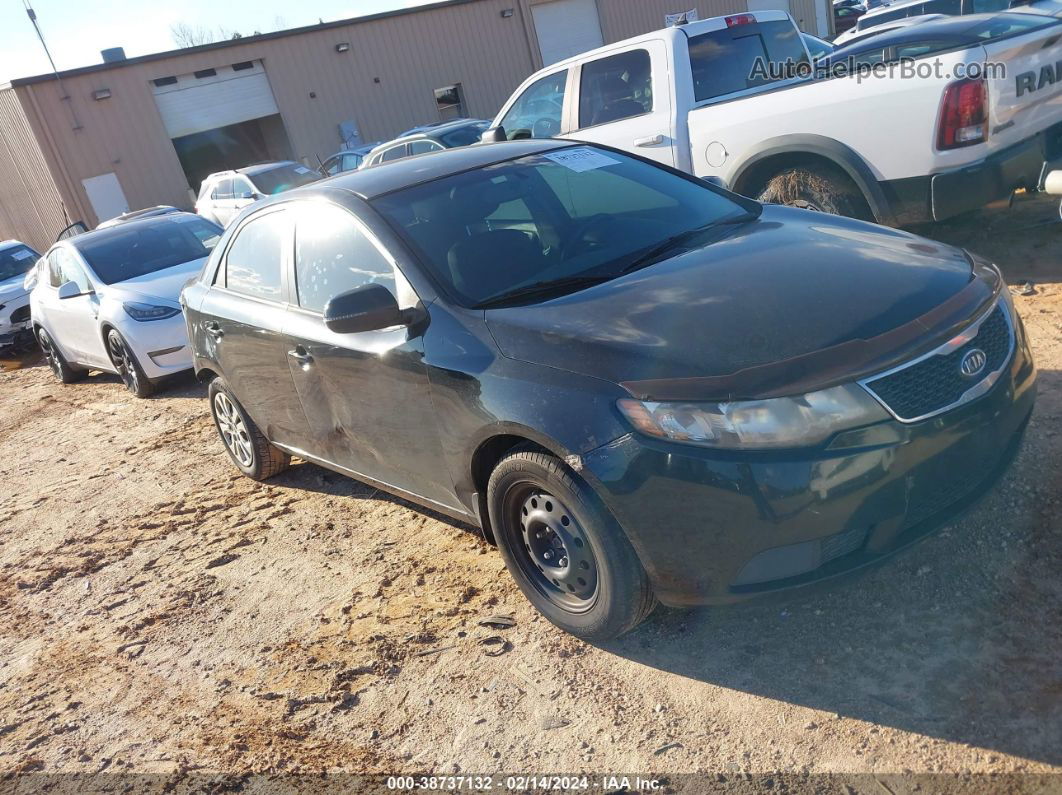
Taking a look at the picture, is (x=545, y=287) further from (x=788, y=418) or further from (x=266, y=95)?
(x=266, y=95)

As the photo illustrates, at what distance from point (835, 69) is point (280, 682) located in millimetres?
5550

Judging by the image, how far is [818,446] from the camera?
8.72 feet

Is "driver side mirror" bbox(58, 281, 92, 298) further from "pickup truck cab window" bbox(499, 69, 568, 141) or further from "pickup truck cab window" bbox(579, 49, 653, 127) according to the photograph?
"pickup truck cab window" bbox(579, 49, 653, 127)

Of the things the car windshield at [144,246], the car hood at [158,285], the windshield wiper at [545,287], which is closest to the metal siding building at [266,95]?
the car windshield at [144,246]

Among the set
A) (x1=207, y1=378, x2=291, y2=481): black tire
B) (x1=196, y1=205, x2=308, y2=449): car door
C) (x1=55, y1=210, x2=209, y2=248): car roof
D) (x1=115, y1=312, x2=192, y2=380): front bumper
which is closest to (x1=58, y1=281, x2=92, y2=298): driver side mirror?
(x1=115, y1=312, x2=192, y2=380): front bumper

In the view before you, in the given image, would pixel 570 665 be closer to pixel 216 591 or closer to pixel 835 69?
pixel 216 591

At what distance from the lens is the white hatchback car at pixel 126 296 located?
336 inches

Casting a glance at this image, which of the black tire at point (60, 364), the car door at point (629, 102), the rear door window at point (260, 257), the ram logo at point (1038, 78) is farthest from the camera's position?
the black tire at point (60, 364)

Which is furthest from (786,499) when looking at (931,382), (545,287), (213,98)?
(213,98)

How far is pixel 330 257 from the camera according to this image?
4.16 metres

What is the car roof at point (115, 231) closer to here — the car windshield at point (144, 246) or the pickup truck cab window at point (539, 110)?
the car windshield at point (144, 246)

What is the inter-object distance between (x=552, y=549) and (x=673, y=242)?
143 centimetres

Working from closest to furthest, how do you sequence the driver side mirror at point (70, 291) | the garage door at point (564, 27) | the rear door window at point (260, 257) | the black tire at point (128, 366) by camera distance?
the rear door window at point (260, 257), the black tire at point (128, 366), the driver side mirror at point (70, 291), the garage door at point (564, 27)

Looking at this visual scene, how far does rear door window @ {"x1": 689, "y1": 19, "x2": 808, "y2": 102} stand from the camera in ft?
23.8
